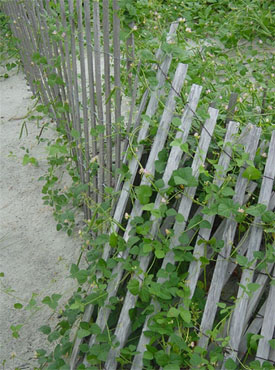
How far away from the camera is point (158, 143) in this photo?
102 inches

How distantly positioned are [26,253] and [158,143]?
146 centimetres

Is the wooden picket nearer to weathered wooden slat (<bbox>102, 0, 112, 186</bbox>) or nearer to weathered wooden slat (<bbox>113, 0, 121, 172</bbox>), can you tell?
weathered wooden slat (<bbox>113, 0, 121, 172</bbox>)

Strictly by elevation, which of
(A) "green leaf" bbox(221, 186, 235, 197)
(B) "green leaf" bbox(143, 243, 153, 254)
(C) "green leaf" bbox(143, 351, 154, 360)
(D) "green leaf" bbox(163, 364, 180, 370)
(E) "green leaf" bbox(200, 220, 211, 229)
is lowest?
(C) "green leaf" bbox(143, 351, 154, 360)

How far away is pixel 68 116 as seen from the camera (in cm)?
390

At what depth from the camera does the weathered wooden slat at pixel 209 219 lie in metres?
2.37

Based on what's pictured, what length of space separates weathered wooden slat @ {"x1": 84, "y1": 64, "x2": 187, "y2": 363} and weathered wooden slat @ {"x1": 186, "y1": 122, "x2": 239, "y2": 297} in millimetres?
328

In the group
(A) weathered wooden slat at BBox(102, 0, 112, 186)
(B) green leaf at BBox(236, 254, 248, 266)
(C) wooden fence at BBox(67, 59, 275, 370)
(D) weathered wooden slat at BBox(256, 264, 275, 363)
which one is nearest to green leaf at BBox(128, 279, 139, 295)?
(C) wooden fence at BBox(67, 59, 275, 370)

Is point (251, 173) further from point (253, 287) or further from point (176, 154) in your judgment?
point (253, 287)

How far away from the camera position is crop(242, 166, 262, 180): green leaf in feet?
7.54

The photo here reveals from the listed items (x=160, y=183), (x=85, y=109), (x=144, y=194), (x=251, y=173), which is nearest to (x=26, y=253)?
(x=85, y=109)

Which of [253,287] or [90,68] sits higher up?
[90,68]

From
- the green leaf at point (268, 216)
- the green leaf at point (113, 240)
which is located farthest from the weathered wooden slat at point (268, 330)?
the green leaf at point (113, 240)

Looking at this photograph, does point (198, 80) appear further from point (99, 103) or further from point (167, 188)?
point (167, 188)

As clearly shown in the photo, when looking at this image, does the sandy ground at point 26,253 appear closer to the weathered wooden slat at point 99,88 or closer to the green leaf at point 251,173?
the weathered wooden slat at point 99,88
